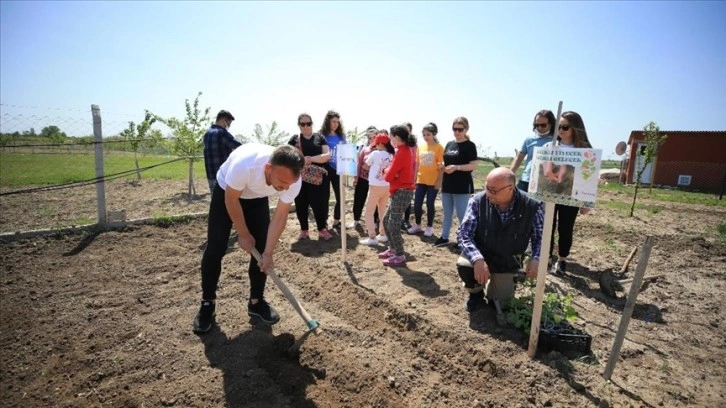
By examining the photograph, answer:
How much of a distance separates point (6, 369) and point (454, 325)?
3.63 meters

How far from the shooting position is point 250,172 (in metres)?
2.79

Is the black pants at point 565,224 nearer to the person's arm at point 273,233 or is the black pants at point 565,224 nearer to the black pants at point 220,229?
the person's arm at point 273,233

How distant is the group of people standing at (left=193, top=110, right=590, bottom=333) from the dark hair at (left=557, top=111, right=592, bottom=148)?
0.01 m

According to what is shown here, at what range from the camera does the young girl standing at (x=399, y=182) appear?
186 inches

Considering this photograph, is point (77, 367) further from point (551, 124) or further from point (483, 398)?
point (551, 124)

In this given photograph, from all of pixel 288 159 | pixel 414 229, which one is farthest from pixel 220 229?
pixel 414 229

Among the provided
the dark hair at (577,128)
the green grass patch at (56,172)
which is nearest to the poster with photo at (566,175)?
the dark hair at (577,128)

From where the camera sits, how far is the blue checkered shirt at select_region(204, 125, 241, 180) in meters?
5.49

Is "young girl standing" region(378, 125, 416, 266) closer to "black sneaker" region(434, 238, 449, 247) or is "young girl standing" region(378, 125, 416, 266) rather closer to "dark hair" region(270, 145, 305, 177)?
"black sneaker" region(434, 238, 449, 247)

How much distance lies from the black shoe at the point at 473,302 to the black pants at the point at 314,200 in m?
3.03

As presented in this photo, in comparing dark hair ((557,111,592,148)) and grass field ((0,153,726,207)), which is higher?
dark hair ((557,111,592,148))

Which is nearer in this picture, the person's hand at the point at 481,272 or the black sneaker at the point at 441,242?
the person's hand at the point at 481,272

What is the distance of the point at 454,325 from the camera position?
3.35 metres

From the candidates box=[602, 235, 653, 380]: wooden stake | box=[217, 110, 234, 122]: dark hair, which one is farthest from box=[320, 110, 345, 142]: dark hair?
box=[602, 235, 653, 380]: wooden stake
